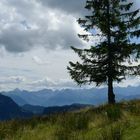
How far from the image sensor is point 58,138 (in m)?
11.0

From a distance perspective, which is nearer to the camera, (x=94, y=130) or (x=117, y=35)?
(x=94, y=130)

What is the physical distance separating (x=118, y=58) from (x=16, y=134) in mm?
15670

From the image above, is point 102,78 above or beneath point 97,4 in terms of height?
beneath

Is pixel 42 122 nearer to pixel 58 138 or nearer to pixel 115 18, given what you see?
pixel 58 138

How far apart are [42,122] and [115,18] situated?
1367 centimetres

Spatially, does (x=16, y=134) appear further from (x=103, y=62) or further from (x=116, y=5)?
(x=116, y=5)

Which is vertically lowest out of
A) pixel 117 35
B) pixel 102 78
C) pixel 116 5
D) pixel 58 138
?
pixel 58 138

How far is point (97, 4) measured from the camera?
29125 mm

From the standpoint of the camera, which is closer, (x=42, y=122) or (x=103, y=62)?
(x=42, y=122)

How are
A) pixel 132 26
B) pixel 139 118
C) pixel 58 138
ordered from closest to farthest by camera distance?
pixel 58 138 < pixel 139 118 < pixel 132 26

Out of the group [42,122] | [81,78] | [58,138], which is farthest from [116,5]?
[58,138]

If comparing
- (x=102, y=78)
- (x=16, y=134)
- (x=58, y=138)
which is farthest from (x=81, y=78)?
(x=58, y=138)

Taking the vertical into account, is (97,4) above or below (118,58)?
above

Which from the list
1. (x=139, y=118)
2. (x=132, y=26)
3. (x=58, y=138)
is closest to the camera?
(x=58, y=138)
